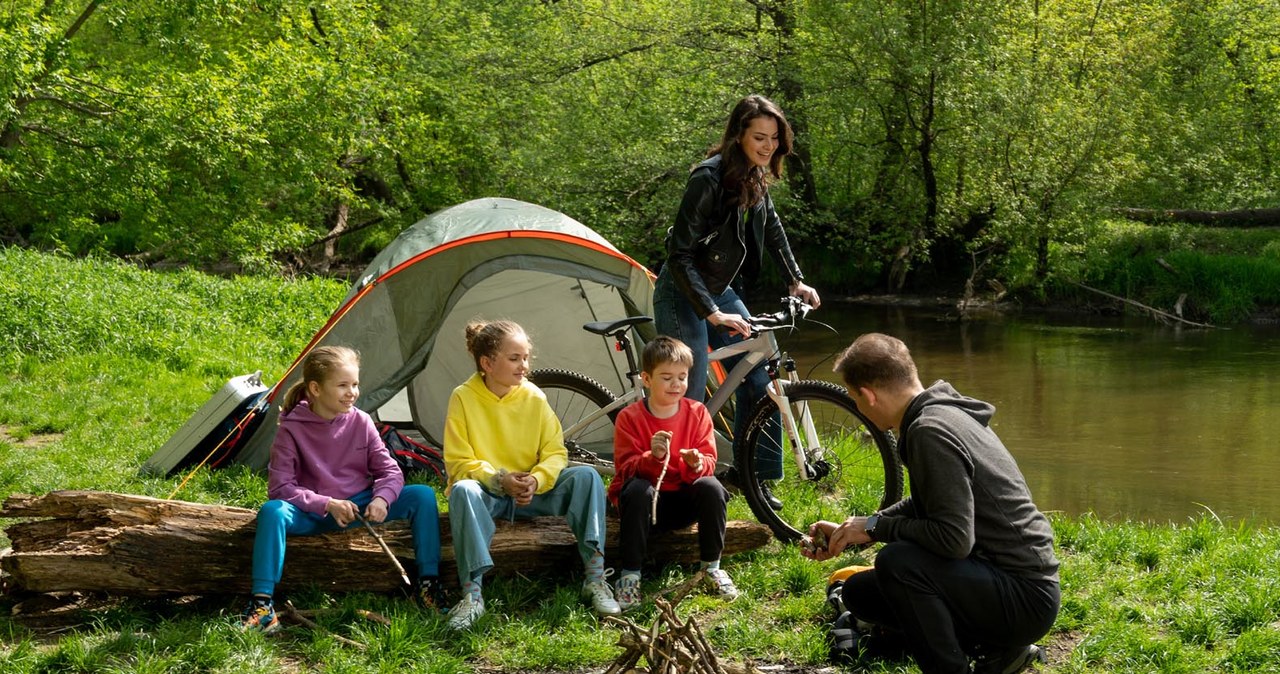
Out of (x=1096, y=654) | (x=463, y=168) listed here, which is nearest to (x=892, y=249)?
(x=463, y=168)

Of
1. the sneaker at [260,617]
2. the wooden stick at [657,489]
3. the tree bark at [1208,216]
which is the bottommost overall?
the sneaker at [260,617]

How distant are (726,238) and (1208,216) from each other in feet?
47.3

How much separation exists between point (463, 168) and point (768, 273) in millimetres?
5451

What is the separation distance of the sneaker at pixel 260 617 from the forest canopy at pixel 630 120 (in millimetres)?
10426

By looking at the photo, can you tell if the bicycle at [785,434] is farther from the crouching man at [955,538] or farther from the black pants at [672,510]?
the crouching man at [955,538]


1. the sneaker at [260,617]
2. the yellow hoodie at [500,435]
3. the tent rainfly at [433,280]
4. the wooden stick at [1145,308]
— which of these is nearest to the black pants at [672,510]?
the yellow hoodie at [500,435]

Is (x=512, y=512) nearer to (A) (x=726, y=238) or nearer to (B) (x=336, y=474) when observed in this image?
(B) (x=336, y=474)

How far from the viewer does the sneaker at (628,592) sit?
163 inches

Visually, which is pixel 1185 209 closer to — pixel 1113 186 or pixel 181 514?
pixel 1113 186

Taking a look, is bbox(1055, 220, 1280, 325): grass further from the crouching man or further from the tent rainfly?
the crouching man

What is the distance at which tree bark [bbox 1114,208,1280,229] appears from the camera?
664 inches

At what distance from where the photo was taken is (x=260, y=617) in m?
3.82

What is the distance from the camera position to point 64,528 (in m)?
3.95

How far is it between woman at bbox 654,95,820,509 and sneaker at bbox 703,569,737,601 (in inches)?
30.3
